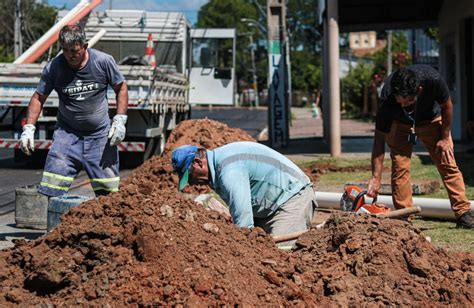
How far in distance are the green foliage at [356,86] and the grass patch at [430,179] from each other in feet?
94.8

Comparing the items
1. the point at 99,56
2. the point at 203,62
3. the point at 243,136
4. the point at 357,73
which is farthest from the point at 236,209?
the point at 357,73

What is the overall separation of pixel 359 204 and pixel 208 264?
2.58 m

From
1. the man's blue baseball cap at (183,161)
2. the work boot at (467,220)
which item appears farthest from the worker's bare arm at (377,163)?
the man's blue baseball cap at (183,161)

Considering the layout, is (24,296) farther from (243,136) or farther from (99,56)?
(243,136)

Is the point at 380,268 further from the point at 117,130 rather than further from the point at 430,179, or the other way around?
the point at 430,179

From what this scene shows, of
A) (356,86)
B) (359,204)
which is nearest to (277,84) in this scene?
(359,204)

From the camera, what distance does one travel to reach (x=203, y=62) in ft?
69.9

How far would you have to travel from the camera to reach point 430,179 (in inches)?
497

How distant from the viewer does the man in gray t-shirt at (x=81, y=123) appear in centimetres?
785

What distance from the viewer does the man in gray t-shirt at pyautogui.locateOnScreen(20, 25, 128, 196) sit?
7.85m

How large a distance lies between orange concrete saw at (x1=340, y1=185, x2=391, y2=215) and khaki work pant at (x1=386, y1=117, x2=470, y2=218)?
55 cm

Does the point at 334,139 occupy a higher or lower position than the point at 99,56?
lower

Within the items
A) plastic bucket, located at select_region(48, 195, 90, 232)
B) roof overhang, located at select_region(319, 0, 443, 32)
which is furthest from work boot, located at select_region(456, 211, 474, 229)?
roof overhang, located at select_region(319, 0, 443, 32)

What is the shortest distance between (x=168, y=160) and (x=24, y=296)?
6681 mm
